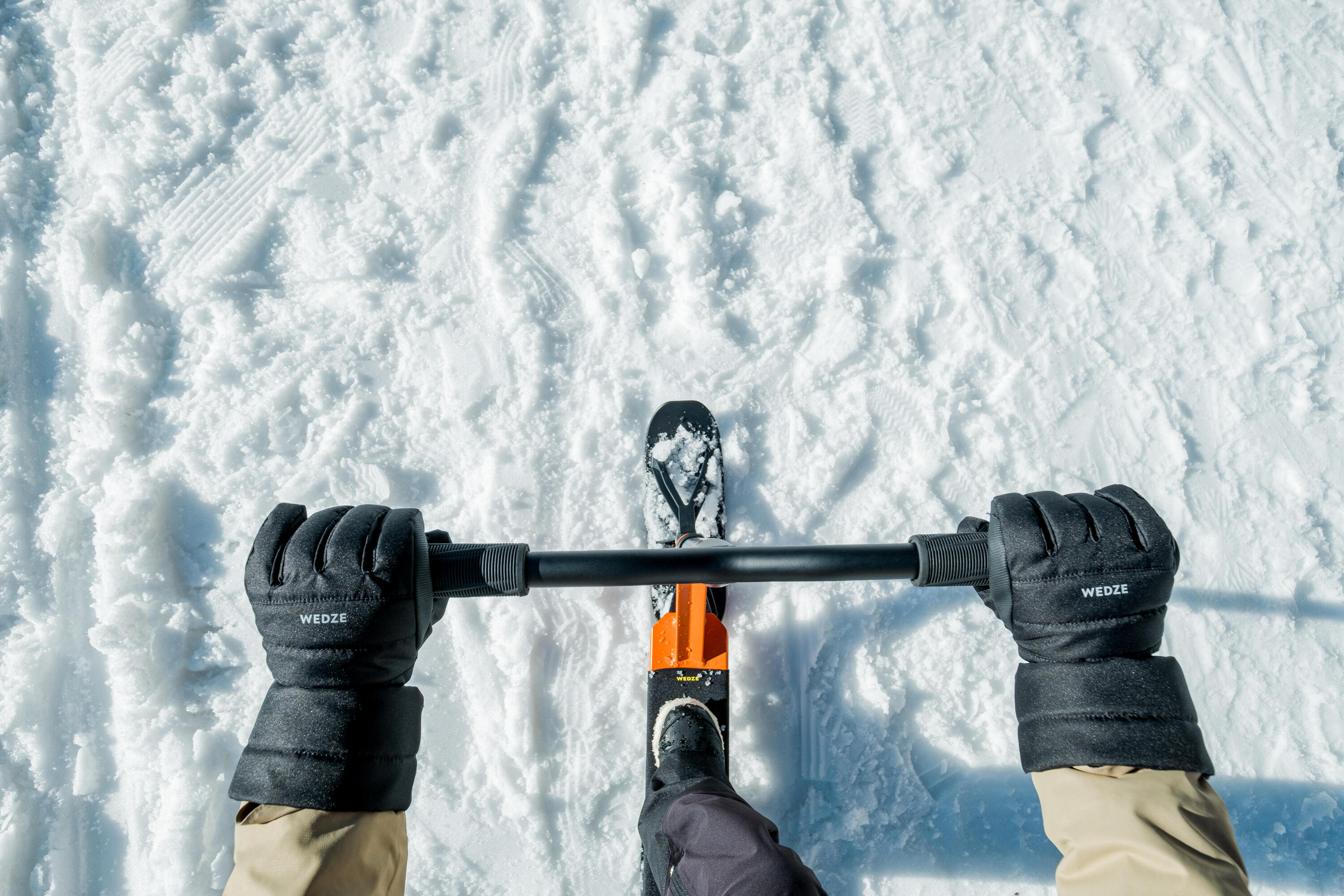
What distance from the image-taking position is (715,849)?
4.08ft

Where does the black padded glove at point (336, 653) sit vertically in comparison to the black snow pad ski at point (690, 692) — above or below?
above

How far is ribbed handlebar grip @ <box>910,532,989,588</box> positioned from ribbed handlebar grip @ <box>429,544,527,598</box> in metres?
0.66

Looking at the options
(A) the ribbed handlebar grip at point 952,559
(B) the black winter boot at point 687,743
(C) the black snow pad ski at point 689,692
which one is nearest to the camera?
(A) the ribbed handlebar grip at point 952,559

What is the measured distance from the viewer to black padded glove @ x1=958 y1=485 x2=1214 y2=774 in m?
1.13

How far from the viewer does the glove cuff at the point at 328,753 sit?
1112 millimetres

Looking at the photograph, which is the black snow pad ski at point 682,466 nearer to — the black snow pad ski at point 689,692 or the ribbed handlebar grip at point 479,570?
the black snow pad ski at point 689,692

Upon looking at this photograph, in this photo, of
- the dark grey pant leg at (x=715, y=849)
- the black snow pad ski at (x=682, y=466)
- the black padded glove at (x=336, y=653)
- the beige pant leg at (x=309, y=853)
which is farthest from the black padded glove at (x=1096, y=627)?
the beige pant leg at (x=309, y=853)

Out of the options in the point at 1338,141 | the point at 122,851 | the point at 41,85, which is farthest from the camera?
the point at 1338,141

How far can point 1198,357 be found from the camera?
2.07 meters

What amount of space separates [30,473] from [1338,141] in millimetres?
4079

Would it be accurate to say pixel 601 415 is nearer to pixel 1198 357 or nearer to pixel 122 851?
pixel 122 851

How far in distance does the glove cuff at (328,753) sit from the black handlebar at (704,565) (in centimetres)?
26

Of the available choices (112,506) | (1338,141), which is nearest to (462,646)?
(112,506)

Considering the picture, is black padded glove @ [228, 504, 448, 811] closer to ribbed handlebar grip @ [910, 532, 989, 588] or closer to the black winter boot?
the black winter boot
